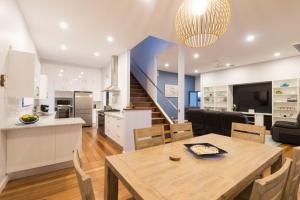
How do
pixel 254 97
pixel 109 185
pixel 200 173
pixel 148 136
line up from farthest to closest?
pixel 254 97, pixel 148 136, pixel 109 185, pixel 200 173

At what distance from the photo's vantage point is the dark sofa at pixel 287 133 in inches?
153

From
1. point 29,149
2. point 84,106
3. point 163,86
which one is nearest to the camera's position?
point 29,149

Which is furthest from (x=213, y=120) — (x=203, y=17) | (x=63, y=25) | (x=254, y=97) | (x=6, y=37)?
(x=6, y=37)

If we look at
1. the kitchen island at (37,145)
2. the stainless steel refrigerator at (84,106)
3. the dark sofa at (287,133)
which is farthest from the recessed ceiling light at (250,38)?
the stainless steel refrigerator at (84,106)

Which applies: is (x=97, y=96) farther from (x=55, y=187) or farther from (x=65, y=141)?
(x=55, y=187)

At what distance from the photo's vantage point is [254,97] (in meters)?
6.48

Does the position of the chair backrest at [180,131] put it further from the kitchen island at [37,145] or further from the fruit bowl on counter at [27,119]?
the fruit bowl on counter at [27,119]

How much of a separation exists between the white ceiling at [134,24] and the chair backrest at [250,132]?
6.62 feet

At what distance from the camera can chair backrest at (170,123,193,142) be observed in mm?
2115

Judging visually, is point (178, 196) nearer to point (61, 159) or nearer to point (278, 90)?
point (61, 159)

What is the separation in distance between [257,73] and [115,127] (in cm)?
620

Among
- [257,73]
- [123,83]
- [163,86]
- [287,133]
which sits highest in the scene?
[257,73]

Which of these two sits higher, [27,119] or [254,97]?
[254,97]

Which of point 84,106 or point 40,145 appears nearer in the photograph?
point 40,145
